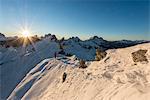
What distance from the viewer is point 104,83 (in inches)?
691

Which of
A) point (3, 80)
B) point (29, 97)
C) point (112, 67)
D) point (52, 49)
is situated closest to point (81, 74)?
point (112, 67)

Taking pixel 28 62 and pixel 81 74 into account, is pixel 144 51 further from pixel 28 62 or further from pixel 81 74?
pixel 28 62

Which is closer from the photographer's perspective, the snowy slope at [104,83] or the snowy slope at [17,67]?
the snowy slope at [104,83]

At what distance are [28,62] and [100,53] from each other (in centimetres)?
4181

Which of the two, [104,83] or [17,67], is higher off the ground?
[104,83]

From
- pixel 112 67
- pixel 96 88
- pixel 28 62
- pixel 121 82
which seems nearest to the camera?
pixel 121 82

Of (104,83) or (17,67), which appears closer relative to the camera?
(104,83)

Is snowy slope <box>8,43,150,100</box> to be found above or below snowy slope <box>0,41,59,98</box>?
above

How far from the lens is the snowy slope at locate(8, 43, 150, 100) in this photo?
13.9 m

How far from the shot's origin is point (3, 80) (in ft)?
182

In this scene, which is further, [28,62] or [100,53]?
[28,62]

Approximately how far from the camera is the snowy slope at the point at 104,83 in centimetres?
1394

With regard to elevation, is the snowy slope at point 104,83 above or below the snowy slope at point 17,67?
above

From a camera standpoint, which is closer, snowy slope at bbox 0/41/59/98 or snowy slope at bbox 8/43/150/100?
snowy slope at bbox 8/43/150/100
